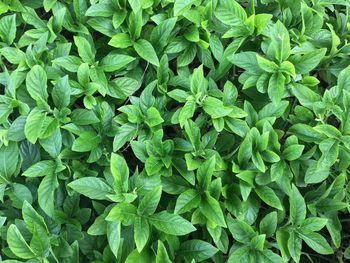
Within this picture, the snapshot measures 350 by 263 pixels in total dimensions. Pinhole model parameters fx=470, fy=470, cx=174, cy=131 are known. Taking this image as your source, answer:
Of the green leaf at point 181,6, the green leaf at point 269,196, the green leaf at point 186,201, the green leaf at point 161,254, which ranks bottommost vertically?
the green leaf at point 161,254

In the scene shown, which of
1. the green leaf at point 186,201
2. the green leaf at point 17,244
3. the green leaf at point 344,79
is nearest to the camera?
the green leaf at point 17,244

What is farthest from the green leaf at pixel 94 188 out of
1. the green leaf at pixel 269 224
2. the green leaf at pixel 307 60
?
the green leaf at pixel 307 60

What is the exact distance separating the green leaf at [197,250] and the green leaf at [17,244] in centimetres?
49

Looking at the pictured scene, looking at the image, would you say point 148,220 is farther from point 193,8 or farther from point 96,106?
point 193,8

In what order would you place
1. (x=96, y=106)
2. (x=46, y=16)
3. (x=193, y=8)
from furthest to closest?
(x=46, y=16) < (x=193, y=8) < (x=96, y=106)

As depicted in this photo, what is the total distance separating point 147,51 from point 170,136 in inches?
13.5

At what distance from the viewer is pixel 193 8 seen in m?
1.75

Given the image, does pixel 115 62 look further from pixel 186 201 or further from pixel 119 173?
pixel 186 201

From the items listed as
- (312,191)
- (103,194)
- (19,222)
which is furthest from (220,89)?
(19,222)

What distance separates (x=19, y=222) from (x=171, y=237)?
51 centimetres

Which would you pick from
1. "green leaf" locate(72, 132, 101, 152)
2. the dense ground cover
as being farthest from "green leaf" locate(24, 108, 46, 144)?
"green leaf" locate(72, 132, 101, 152)

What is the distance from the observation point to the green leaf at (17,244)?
4.67ft

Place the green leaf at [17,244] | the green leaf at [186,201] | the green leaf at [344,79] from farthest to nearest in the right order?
1. the green leaf at [344,79]
2. the green leaf at [186,201]
3. the green leaf at [17,244]

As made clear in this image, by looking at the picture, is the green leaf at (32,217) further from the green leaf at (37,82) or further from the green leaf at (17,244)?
the green leaf at (37,82)
